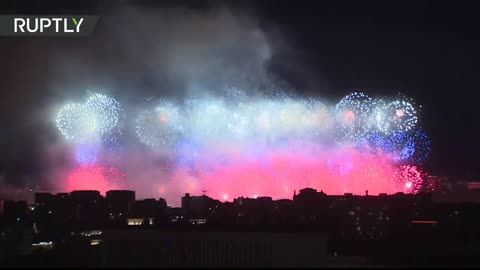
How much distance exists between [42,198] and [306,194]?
6005cm

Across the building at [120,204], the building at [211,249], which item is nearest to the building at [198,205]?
the building at [120,204]

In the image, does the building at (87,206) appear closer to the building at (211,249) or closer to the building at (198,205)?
the building at (198,205)

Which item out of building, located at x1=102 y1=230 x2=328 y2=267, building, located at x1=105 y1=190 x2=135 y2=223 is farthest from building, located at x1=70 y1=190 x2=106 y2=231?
building, located at x1=102 y1=230 x2=328 y2=267

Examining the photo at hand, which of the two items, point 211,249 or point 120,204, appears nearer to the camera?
point 211,249

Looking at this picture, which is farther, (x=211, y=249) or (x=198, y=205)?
(x=198, y=205)

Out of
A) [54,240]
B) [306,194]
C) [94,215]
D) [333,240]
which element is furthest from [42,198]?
[333,240]

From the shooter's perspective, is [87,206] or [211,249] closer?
[211,249]

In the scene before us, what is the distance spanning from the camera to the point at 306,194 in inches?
5172

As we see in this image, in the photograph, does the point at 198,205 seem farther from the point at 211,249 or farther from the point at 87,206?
the point at 211,249

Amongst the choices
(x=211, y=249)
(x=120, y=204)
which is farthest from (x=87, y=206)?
(x=211, y=249)

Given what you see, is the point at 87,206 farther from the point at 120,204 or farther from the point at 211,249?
the point at 211,249

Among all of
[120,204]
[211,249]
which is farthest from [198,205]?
[211,249]

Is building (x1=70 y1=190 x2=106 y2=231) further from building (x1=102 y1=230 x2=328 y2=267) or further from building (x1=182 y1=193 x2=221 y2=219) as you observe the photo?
building (x1=102 y1=230 x2=328 y2=267)

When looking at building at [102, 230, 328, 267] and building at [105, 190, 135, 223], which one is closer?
building at [102, 230, 328, 267]
